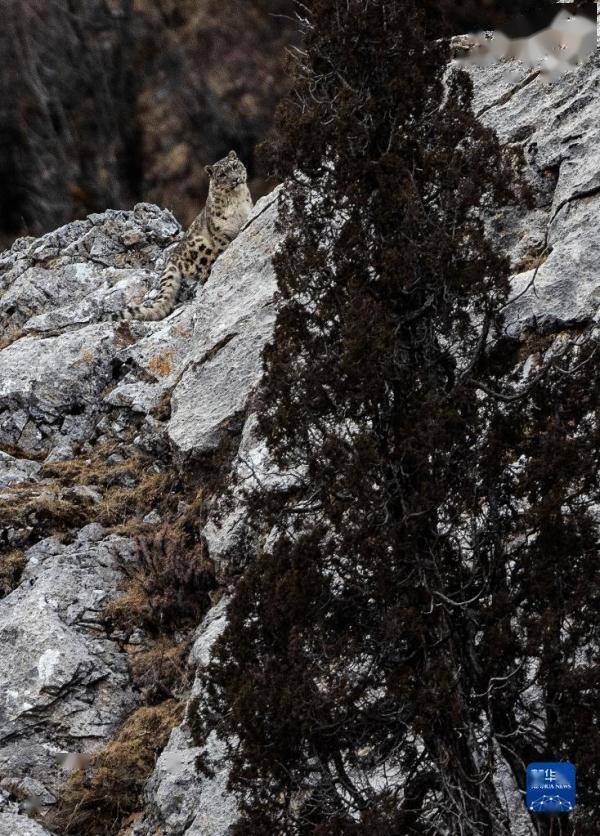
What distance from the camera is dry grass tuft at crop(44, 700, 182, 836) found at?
9.89 meters

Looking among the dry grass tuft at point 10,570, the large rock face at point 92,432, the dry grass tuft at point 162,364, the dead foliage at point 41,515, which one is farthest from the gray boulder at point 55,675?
the dry grass tuft at point 162,364

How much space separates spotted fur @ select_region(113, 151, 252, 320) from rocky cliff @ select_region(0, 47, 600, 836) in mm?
334

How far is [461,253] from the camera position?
7.67m

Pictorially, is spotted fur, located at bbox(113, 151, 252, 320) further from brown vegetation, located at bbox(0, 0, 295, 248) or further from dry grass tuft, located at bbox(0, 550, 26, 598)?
brown vegetation, located at bbox(0, 0, 295, 248)

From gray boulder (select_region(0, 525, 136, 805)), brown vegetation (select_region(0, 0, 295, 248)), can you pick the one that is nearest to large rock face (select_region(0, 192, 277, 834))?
gray boulder (select_region(0, 525, 136, 805))

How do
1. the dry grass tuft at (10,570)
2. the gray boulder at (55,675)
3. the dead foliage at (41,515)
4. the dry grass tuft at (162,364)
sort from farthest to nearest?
the dry grass tuft at (162,364), the dead foliage at (41,515), the dry grass tuft at (10,570), the gray boulder at (55,675)

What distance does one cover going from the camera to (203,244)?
18.0 m

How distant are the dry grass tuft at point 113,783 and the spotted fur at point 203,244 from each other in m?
8.16

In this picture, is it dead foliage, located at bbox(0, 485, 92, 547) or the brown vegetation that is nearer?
dead foliage, located at bbox(0, 485, 92, 547)

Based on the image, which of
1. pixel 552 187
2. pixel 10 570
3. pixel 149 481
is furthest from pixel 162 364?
pixel 552 187

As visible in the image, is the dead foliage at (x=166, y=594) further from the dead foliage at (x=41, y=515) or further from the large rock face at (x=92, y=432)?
the dead foliage at (x=41, y=515)

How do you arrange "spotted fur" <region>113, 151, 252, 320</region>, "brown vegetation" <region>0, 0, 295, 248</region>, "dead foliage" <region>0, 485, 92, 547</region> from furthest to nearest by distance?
"brown vegetation" <region>0, 0, 295, 248</region> < "spotted fur" <region>113, 151, 252, 320</region> < "dead foliage" <region>0, 485, 92, 547</region>

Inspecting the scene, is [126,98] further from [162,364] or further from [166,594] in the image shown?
[166,594]

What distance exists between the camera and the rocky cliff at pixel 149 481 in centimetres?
1015
